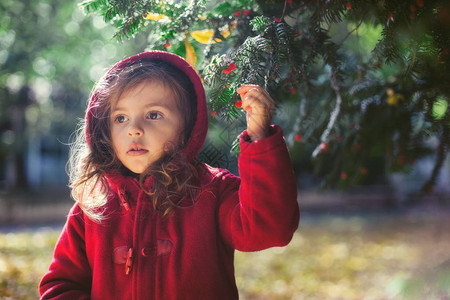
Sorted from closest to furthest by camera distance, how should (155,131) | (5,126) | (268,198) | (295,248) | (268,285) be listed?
(268,198) < (155,131) < (268,285) < (295,248) < (5,126)

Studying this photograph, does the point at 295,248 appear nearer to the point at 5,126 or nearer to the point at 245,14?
the point at 245,14

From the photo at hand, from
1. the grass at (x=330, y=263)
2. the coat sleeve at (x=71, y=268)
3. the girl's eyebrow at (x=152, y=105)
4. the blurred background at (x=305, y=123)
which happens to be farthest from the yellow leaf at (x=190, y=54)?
the grass at (x=330, y=263)

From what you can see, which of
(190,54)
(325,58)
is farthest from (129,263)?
(325,58)

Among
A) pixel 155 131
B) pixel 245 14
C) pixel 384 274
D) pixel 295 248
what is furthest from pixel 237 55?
pixel 295 248

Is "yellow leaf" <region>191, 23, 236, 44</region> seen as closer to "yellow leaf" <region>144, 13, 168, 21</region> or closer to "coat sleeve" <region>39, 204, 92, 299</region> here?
"yellow leaf" <region>144, 13, 168, 21</region>

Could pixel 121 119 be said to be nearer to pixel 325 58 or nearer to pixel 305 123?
pixel 325 58

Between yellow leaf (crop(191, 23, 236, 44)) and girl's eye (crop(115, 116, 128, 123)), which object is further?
yellow leaf (crop(191, 23, 236, 44))

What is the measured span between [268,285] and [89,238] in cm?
367

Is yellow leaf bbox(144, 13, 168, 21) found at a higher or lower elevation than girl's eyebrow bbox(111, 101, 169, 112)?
higher

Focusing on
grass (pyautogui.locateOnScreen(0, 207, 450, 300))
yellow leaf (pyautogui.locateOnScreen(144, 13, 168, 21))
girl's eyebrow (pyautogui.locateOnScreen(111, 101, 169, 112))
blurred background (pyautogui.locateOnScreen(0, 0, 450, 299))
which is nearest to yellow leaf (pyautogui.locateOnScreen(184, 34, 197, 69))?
blurred background (pyautogui.locateOnScreen(0, 0, 450, 299))

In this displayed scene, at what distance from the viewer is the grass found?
10.6ft

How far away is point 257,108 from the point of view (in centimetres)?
129

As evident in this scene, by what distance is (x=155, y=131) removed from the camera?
1.56 m

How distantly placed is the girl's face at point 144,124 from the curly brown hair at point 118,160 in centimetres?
3
